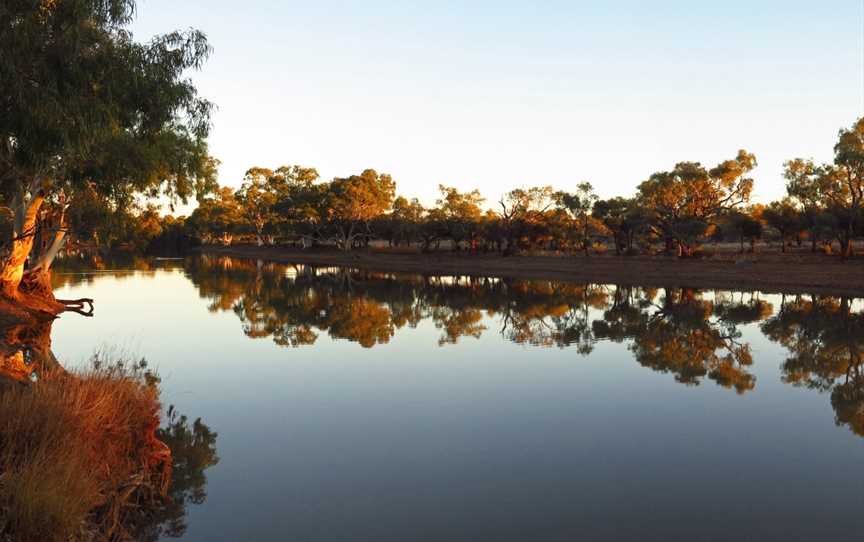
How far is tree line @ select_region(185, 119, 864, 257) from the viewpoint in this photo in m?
57.0

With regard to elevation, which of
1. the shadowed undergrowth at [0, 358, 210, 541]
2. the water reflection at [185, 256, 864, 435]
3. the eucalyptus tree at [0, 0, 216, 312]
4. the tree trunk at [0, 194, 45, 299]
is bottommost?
the water reflection at [185, 256, 864, 435]

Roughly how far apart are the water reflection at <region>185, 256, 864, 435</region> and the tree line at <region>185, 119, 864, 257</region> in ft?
62.1

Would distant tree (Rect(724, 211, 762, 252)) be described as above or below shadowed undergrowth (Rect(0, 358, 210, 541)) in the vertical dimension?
above

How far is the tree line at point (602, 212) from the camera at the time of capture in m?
57.0

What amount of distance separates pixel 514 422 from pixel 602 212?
231ft

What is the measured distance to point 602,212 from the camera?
7944 cm

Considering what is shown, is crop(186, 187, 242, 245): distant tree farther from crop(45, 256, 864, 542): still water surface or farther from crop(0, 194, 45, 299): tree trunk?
crop(45, 256, 864, 542): still water surface

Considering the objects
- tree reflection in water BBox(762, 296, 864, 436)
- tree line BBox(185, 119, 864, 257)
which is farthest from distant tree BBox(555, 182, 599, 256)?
tree reflection in water BBox(762, 296, 864, 436)

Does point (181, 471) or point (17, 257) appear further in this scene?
point (17, 257)

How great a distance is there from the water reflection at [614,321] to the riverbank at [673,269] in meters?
4.25

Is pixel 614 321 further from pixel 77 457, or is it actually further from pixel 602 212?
pixel 602 212

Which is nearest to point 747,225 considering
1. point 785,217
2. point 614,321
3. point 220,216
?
point 785,217

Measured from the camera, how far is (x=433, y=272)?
242ft

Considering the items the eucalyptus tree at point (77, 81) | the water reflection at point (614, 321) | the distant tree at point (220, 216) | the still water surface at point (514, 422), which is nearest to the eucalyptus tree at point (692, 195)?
the water reflection at point (614, 321)
